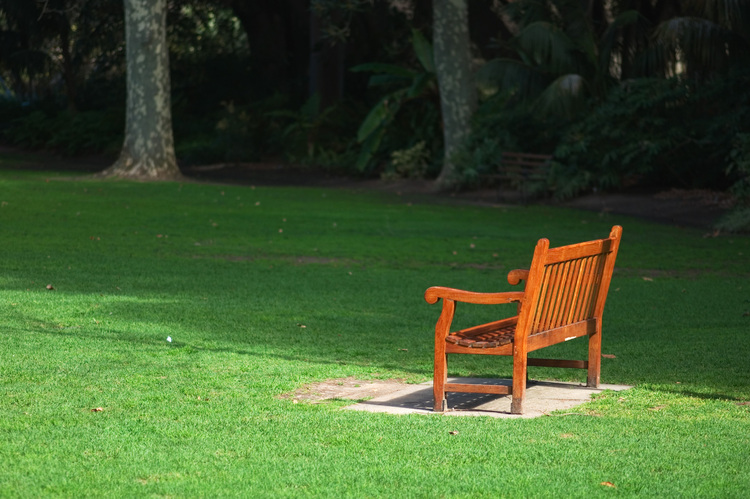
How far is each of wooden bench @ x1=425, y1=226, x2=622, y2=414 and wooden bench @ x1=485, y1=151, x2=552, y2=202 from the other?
60.7ft

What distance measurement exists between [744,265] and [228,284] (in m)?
7.59

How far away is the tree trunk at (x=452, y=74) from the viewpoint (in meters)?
29.1

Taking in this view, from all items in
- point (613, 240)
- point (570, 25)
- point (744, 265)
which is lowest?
point (744, 265)

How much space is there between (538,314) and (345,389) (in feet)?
4.56

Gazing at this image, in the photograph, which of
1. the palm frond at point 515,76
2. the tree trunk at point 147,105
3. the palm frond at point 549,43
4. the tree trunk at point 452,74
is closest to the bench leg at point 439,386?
the palm frond at point 549,43

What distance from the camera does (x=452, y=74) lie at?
96.9 feet

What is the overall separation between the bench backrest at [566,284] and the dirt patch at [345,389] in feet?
3.68

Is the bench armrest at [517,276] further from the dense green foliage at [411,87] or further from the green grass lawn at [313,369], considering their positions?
the dense green foliage at [411,87]

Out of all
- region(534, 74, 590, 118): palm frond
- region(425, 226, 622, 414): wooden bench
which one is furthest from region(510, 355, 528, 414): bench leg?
region(534, 74, 590, 118): palm frond

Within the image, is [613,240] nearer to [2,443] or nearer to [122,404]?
[122,404]

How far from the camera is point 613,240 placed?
24.5 ft

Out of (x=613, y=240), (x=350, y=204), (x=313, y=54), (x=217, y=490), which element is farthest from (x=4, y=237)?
(x=313, y=54)

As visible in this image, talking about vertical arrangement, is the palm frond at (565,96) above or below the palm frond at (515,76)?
below

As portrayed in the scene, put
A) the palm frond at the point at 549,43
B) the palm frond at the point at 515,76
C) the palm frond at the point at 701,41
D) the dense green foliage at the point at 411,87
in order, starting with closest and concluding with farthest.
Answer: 1. the palm frond at the point at 701,41
2. the dense green foliage at the point at 411,87
3. the palm frond at the point at 549,43
4. the palm frond at the point at 515,76
